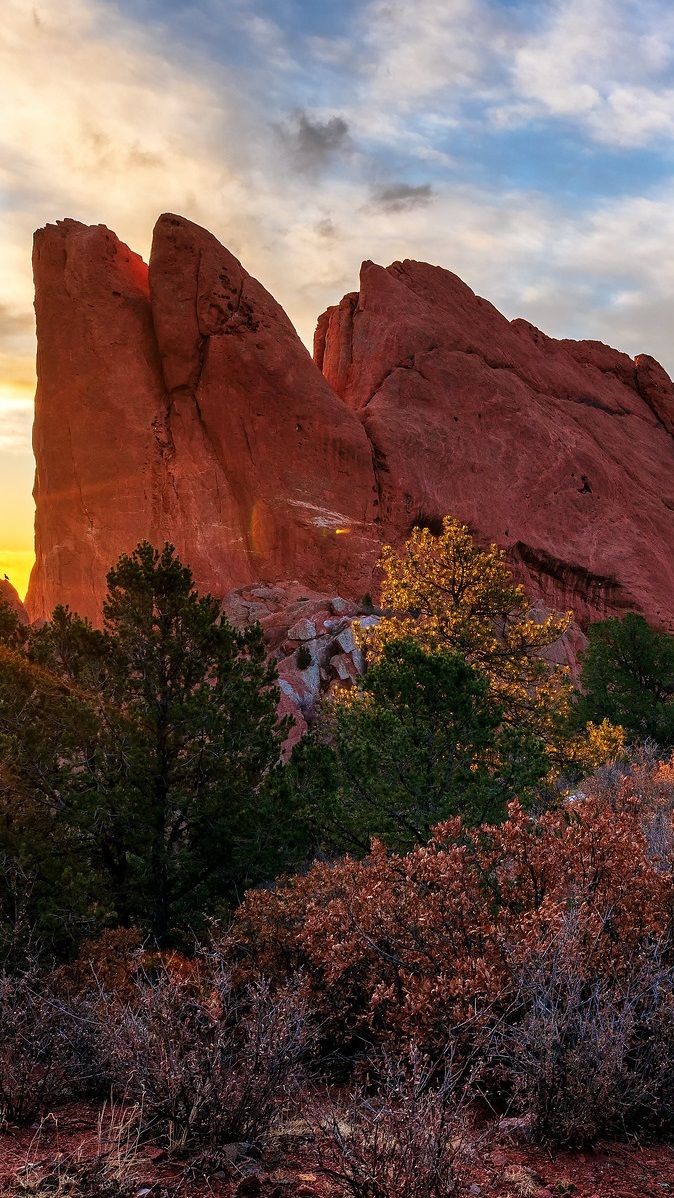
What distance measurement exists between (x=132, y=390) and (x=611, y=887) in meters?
38.3

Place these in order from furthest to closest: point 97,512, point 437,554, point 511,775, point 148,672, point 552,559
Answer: point 552,559 → point 97,512 → point 437,554 → point 148,672 → point 511,775

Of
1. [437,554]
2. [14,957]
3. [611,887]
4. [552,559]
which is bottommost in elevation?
[14,957]

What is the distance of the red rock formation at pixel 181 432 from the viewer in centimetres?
3831

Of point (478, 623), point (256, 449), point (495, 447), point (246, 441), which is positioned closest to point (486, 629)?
point (478, 623)

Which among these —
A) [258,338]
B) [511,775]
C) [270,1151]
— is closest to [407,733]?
[511,775]

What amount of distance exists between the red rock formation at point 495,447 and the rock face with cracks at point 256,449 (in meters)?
0.13

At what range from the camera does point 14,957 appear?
7340 millimetres

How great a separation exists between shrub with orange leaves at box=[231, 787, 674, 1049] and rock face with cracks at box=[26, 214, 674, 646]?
26.7 m

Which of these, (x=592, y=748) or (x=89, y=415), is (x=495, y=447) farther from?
(x=592, y=748)

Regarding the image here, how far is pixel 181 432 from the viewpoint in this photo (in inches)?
1560

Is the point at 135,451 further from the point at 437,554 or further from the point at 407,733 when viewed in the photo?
the point at 407,733

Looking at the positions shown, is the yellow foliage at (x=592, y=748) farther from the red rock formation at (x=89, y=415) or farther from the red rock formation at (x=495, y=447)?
the red rock formation at (x=89, y=415)

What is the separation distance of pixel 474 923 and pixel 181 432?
36.8m

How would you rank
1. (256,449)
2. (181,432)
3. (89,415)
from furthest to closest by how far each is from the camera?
(256,449) → (181,432) → (89,415)
